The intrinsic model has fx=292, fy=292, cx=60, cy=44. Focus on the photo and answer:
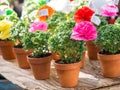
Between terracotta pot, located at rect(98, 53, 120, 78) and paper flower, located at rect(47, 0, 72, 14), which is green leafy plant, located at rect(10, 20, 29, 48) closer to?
paper flower, located at rect(47, 0, 72, 14)

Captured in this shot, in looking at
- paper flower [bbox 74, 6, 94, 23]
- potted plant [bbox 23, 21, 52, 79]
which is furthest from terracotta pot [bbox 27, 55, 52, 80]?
paper flower [bbox 74, 6, 94, 23]

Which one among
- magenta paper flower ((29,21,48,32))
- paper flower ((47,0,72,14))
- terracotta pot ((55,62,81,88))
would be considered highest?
paper flower ((47,0,72,14))

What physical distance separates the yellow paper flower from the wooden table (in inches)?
7.7

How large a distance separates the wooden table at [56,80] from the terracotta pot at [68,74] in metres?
0.03

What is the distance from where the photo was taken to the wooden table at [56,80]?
1374mm

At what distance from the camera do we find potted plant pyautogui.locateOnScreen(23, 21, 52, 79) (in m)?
1.48

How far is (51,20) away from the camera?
5.52 ft

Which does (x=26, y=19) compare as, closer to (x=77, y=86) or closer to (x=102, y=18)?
(x=102, y=18)

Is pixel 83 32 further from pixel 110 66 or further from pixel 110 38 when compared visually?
pixel 110 66

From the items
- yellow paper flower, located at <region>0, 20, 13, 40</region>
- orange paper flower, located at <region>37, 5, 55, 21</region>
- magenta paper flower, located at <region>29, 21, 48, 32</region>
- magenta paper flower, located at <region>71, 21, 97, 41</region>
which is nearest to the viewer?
magenta paper flower, located at <region>71, 21, 97, 41</region>

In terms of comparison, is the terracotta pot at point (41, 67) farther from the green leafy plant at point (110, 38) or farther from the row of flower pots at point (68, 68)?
the green leafy plant at point (110, 38)

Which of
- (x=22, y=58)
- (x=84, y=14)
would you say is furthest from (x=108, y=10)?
(x=22, y=58)

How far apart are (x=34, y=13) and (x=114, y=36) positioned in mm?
557

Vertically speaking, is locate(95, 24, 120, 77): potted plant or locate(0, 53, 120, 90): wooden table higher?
locate(95, 24, 120, 77): potted plant
